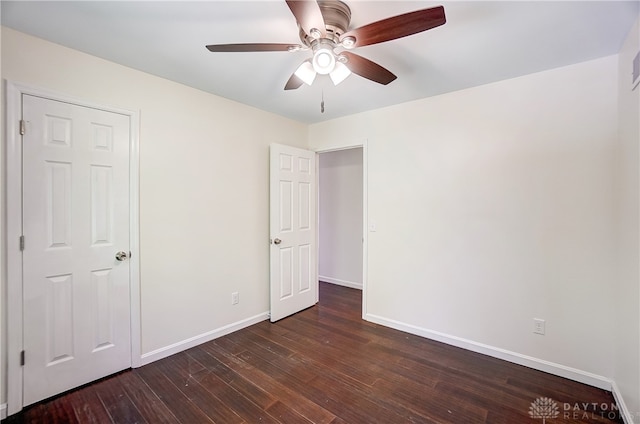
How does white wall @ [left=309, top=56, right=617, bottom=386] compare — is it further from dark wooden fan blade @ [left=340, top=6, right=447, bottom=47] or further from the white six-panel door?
the white six-panel door

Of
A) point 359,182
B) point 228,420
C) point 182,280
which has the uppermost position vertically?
point 359,182

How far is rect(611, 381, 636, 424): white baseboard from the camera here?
64.4 inches

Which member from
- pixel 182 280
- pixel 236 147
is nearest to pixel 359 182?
pixel 236 147

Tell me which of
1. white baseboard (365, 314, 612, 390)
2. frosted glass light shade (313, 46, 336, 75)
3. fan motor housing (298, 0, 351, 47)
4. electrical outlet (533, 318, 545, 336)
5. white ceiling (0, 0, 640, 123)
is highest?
white ceiling (0, 0, 640, 123)

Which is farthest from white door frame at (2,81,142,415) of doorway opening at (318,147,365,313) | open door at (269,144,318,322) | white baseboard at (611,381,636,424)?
white baseboard at (611,381,636,424)

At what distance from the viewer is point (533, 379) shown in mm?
2121

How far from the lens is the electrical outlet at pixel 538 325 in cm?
223

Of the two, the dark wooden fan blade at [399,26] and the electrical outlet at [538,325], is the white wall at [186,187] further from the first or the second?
the electrical outlet at [538,325]

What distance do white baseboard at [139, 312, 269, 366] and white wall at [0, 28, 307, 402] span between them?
0.03m

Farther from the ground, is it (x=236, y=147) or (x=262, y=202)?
(x=236, y=147)

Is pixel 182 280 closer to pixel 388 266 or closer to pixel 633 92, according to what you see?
pixel 388 266

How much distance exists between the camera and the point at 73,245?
198 cm

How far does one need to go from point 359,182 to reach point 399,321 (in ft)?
7.37

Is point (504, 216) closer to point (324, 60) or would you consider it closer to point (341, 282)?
point (324, 60)
